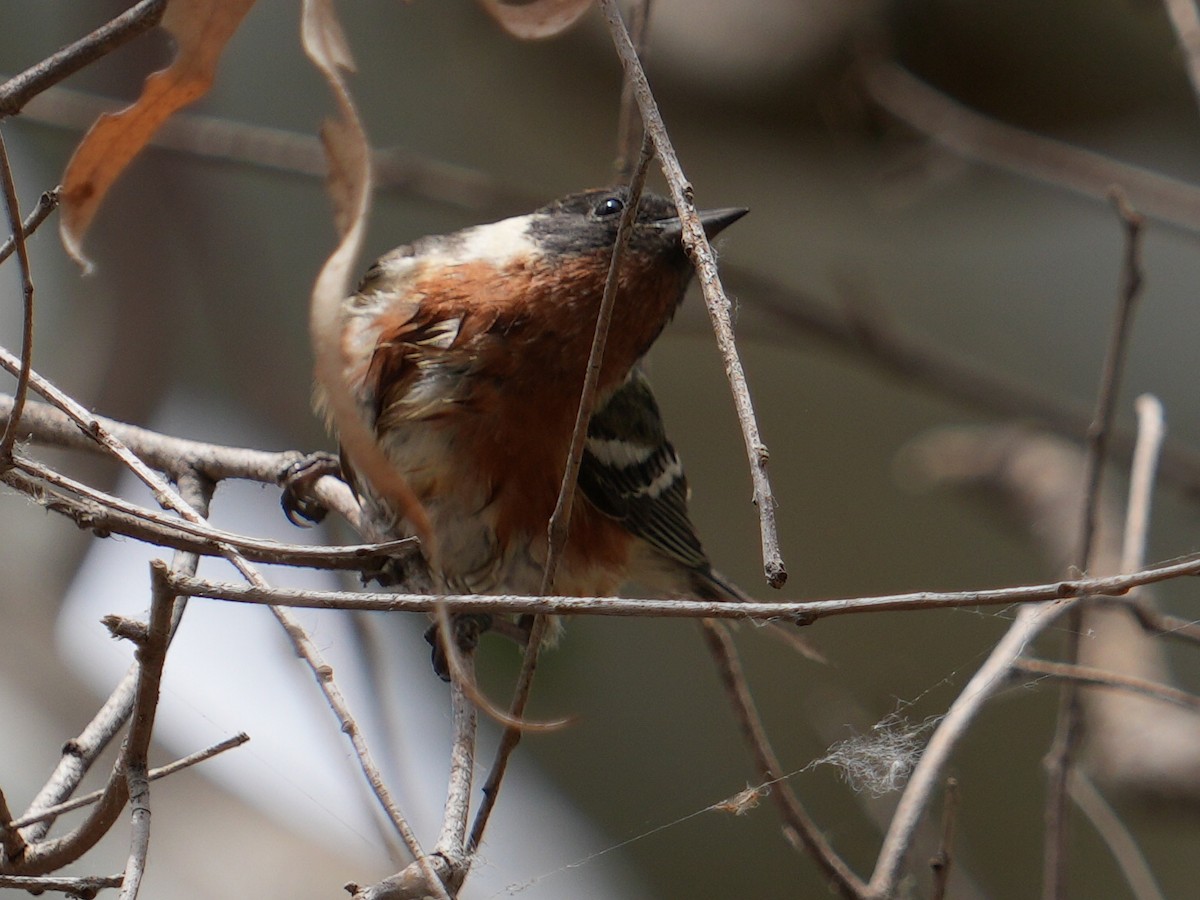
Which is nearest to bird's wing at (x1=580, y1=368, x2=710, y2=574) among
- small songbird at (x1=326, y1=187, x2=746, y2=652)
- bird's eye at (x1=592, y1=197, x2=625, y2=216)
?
small songbird at (x1=326, y1=187, x2=746, y2=652)

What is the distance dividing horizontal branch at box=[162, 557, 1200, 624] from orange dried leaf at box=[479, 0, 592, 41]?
2.43 ft

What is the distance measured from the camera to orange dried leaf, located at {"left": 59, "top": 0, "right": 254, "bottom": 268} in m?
1.30

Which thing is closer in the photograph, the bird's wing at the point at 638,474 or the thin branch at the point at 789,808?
the thin branch at the point at 789,808

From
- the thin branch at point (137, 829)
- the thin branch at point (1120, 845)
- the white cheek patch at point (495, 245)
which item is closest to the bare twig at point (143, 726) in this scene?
the thin branch at point (137, 829)

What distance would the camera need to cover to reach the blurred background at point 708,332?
4.26 meters

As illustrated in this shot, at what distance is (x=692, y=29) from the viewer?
18.0ft

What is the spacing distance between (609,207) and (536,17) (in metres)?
0.82

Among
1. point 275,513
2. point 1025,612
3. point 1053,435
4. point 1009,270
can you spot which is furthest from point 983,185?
point 1025,612

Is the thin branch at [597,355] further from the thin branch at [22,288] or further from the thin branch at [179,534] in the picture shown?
the thin branch at [22,288]

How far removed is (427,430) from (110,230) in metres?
3.95

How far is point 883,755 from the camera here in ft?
4.57

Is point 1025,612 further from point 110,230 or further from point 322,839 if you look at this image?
point 110,230

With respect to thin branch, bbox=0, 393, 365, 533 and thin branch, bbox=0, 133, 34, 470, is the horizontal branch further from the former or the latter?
thin branch, bbox=0, 393, 365, 533

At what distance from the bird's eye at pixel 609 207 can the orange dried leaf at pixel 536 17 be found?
2.58 feet
